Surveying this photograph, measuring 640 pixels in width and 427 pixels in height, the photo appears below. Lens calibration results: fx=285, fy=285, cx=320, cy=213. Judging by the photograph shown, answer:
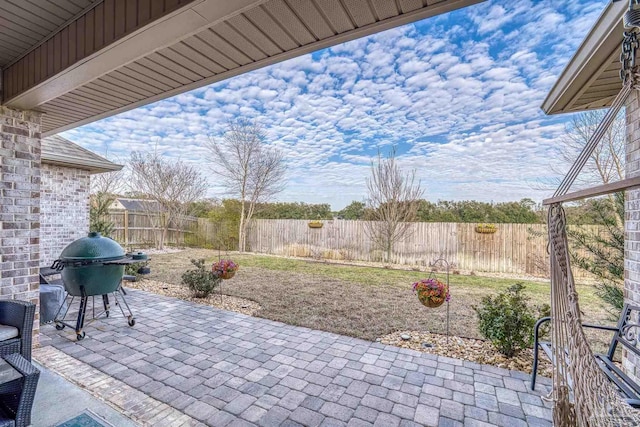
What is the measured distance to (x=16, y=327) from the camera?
2121 millimetres

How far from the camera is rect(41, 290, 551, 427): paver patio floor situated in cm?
213

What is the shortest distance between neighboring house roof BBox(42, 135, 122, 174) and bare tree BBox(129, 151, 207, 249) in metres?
5.61

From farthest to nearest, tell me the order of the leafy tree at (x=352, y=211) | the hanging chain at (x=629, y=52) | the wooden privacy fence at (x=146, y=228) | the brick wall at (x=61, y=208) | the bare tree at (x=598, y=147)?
the wooden privacy fence at (x=146, y=228)
the leafy tree at (x=352, y=211)
the brick wall at (x=61, y=208)
the bare tree at (x=598, y=147)
the hanging chain at (x=629, y=52)

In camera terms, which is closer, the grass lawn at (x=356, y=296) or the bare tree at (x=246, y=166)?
the grass lawn at (x=356, y=296)

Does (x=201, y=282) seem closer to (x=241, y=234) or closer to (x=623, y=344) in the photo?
(x=623, y=344)

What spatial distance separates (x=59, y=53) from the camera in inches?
88.1

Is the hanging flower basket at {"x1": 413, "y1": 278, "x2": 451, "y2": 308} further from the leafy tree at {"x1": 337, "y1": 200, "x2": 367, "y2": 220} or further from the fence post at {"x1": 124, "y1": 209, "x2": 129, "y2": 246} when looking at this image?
the fence post at {"x1": 124, "y1": 209, "x2": 129, "y2": 246}

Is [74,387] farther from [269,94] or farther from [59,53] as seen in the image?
[269,94]

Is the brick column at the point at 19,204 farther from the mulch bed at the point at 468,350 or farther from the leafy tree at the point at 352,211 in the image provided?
the leafy tree at the point at 352,211

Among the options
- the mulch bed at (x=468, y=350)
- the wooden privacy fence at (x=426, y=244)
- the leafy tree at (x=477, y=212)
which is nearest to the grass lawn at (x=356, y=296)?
the mulch bed at (x=468, y=350)

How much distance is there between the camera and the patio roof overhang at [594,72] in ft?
5.83

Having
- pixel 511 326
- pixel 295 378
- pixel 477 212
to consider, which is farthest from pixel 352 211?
pixel 295 378

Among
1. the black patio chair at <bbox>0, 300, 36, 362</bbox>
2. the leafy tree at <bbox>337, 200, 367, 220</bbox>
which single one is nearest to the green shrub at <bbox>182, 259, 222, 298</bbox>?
the black patio chair at <bbox>0, 300, 36, 362</bbox>

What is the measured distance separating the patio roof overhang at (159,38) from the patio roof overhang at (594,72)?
110 cm
